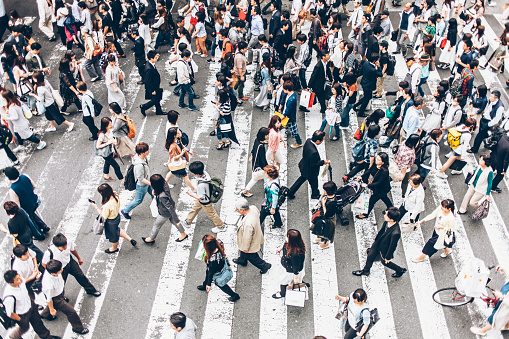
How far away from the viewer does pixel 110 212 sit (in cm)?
816

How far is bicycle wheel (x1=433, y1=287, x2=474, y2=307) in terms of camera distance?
322 inches

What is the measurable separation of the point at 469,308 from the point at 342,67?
300 inches

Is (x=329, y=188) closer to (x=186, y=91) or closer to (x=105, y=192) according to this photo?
(x=105, y=192)

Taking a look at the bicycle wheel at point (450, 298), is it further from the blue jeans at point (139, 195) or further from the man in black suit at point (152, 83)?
the man in black suit at point (152, 83)

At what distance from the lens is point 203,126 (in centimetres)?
1245

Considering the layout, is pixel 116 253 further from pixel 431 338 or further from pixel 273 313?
pixel 431 338

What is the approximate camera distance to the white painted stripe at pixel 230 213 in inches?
313

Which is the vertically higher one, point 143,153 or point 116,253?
point 143,153

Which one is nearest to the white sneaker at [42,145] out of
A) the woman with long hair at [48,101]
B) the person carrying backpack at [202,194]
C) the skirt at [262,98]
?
the woman with long hair at [48,101]

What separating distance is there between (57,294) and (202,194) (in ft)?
9.87

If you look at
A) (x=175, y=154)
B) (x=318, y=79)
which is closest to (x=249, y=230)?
(x=175, y=154)

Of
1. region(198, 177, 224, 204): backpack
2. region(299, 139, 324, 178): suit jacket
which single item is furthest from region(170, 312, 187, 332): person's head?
region(299, 139, 324, 178): suit jacket

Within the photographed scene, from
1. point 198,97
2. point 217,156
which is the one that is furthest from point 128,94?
point 217,156

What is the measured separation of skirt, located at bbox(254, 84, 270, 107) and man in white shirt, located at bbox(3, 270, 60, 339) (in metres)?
7.78
